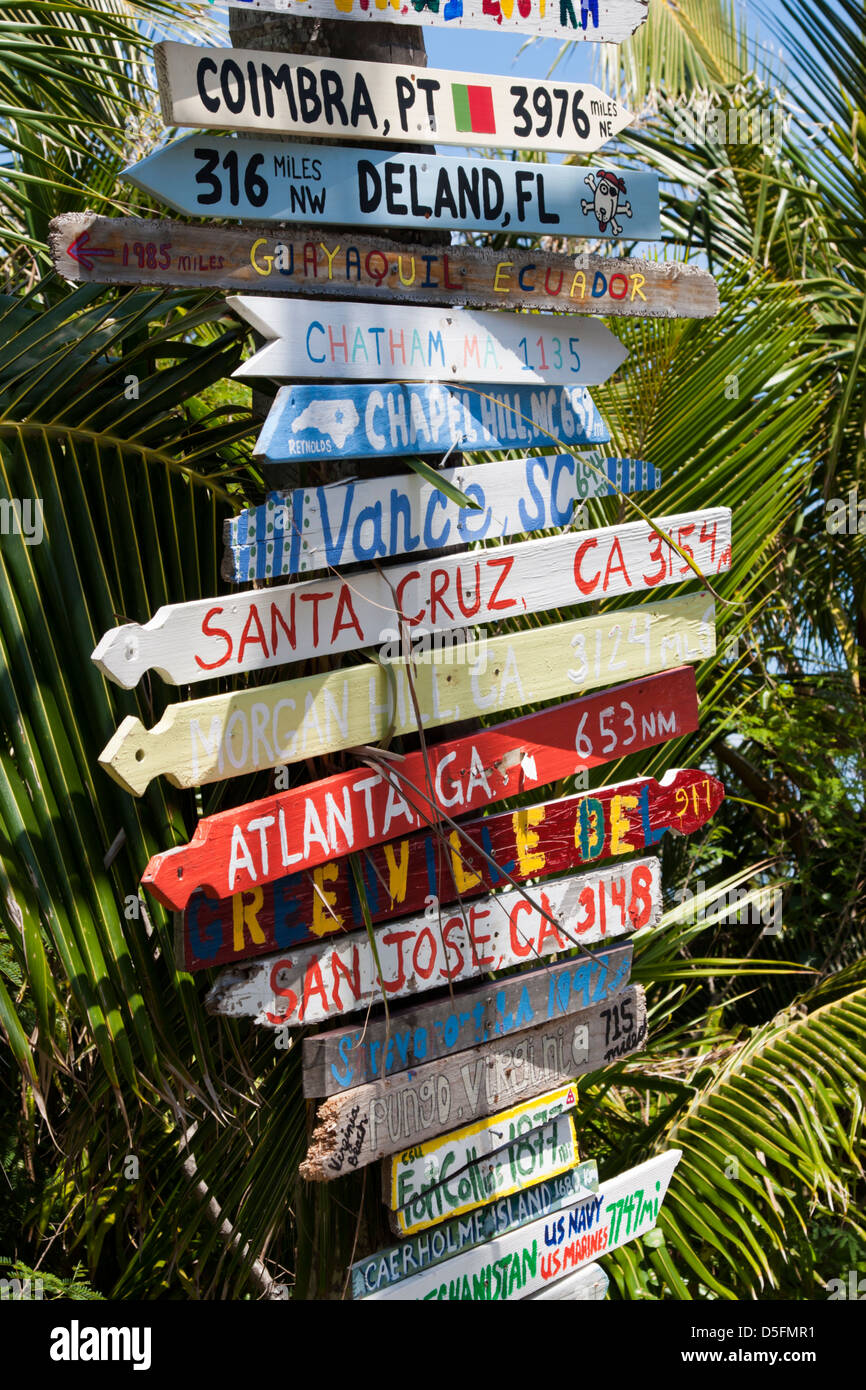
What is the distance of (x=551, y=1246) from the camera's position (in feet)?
7.29

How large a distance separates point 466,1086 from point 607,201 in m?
1.44

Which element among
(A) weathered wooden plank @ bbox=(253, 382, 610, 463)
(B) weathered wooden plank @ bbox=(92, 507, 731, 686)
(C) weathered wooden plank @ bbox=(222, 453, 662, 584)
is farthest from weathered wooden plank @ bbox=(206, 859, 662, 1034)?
(A) weathered wooden plank @ bbox=(253, 382, 610, 463)

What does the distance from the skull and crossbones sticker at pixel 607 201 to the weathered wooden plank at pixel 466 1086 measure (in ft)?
4.35

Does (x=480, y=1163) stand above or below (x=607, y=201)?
below

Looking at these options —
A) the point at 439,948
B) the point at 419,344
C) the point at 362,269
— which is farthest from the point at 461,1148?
the point at 362,269

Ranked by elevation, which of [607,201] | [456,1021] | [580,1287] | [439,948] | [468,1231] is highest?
[607,201]

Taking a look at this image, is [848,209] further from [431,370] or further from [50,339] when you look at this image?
[50,339]

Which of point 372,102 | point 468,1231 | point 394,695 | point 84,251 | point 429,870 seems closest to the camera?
point 84,251

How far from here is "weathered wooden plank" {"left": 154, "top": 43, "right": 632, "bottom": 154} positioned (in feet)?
5.36

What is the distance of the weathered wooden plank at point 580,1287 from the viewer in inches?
87.7

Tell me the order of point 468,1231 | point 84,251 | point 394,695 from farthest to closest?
point 468,1231, point 394,695, point 84,251

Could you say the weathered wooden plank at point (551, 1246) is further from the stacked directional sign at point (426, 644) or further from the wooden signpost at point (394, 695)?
the wooden signpost at point (394, 695)

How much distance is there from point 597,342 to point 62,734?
3.48 feet

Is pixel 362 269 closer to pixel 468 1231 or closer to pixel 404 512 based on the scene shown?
pixel 404 512
